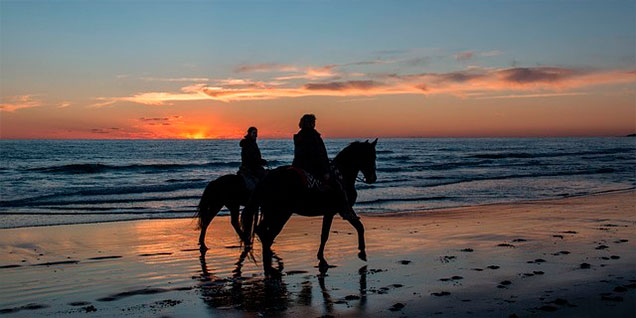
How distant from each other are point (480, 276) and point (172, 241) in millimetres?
6466

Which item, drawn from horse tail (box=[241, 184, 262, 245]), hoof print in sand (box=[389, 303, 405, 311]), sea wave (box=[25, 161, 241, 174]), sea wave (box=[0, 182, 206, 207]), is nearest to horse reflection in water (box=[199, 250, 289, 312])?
horse tail (box=[241, 184, 262, 245])

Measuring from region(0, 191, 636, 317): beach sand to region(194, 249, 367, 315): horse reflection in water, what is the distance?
17 mm

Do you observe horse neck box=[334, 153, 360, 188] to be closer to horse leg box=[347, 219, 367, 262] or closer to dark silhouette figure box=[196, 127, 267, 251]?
horse leg box=[347, 219, 367, 262]

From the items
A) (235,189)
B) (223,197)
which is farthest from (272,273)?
(223,197)

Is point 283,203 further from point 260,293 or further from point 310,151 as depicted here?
point 260,293

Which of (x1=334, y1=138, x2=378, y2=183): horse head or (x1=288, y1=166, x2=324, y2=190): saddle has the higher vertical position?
(x1=334, y1=138, x2=378, y2=183): horse head

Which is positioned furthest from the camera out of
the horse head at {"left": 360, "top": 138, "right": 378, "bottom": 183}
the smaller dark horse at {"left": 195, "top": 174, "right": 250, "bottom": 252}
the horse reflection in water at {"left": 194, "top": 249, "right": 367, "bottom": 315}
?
the smaller dark horse at {"left": 195, "top": 174, "right": 250, "bottom": 252}

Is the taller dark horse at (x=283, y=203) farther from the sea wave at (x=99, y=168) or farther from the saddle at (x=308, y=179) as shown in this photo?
the sea wave at (x=99, y=168)

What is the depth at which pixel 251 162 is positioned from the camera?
37.3ft

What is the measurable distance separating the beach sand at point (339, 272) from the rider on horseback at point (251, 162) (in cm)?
131

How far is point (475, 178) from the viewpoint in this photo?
33.2m

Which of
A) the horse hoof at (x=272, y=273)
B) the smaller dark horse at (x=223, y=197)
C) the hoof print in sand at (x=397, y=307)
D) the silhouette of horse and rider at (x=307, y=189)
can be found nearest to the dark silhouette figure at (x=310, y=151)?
the silhouette of horse and rider at (x=307, y=189)

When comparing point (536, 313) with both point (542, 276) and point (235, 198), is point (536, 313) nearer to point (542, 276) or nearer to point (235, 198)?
point (542, 276)

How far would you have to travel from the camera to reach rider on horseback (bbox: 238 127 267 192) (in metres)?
11.2
